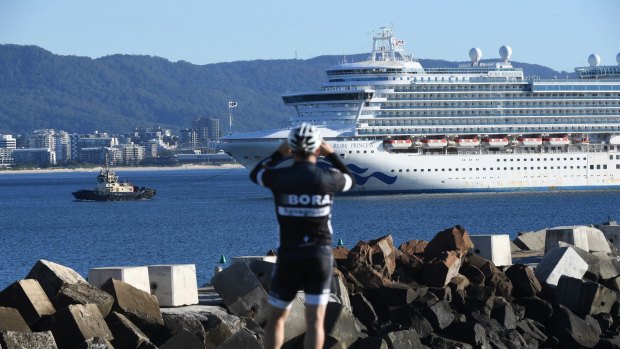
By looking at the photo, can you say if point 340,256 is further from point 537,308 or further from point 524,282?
point 537,308

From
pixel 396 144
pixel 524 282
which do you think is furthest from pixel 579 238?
pixel 396 144

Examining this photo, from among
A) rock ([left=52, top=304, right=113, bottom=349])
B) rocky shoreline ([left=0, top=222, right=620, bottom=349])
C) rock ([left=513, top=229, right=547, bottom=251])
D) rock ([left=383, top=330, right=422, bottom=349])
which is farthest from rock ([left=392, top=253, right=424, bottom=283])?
rock ([left=513, top=229, right=547, bottom=251])

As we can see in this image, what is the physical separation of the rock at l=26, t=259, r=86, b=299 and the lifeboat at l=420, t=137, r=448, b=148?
5480cm

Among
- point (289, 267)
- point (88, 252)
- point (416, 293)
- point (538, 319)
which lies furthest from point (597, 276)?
point (88, 252)

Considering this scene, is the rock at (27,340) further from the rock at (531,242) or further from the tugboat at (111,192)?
the tugboat at (111,192)

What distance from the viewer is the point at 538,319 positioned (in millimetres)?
14234

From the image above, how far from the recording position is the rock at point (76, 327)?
34.4 ft

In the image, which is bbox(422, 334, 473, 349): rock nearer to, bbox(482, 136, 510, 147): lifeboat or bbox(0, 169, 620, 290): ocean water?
bbox(0, 169, 620, 290): ocean water

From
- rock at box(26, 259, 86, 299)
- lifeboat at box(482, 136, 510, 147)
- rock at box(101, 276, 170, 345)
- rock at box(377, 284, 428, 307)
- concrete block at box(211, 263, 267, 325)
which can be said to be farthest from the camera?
lifeboat at box(482, 136, 510, 147)

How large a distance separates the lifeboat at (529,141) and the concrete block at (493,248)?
5331cm

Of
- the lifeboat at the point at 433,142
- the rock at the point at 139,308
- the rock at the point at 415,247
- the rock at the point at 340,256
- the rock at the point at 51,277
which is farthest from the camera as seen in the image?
the lifeboat at the point at 433,142

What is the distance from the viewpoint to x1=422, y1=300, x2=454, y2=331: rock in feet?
43.0

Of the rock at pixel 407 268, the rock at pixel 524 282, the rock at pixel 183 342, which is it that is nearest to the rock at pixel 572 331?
the rock at pixel 524 282

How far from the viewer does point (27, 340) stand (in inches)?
391
